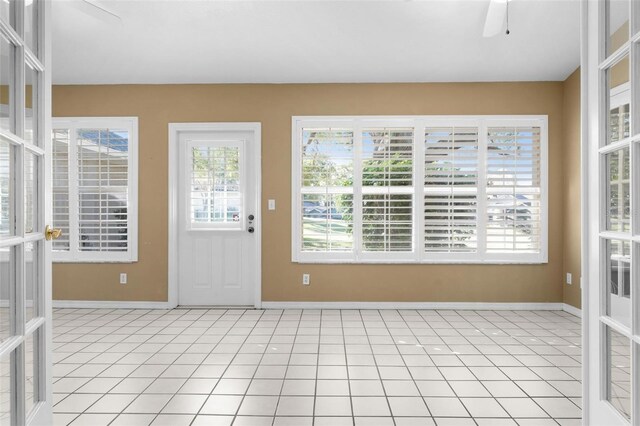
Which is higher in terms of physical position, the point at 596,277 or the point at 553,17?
the point at 553,17

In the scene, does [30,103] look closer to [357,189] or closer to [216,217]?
[216,217]

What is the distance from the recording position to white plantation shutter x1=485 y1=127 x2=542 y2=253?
4.77 m

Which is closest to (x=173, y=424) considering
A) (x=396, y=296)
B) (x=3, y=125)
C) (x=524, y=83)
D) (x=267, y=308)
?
(x=3, y=125)

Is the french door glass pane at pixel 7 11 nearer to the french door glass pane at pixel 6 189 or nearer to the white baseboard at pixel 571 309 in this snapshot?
the french door glass pane at pixel 6 189

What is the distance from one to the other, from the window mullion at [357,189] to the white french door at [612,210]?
10.7 feet

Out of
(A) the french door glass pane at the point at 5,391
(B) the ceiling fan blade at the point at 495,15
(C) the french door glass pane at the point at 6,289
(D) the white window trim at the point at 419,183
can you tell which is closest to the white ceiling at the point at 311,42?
(D) the white window trim at the point at 419,183

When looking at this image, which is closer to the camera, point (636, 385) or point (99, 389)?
point (636, 385)

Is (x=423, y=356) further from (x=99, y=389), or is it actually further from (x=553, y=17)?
(x=553, y=17)

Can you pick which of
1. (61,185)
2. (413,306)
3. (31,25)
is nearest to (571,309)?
(413,306)

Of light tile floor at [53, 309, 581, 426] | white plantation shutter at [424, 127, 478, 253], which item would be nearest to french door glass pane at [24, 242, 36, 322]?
light tile floor at [53, 309, 581, 426]

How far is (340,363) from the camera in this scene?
10.0 ft

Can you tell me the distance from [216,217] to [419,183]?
2356mm

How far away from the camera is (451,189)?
477 centimetres

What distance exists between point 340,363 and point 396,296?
6.21 ft
